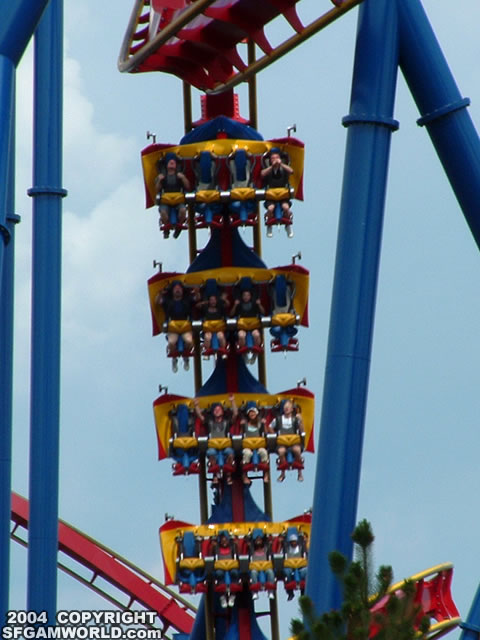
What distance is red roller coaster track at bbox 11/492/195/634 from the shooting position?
2706 cm

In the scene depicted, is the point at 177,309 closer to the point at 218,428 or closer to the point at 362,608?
the point at 218,428

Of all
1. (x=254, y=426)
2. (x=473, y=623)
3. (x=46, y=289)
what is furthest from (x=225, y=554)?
(x=473, y=623)

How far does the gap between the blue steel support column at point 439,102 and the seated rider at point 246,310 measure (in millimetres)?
4360

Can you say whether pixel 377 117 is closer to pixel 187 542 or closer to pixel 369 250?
pixel 369 250

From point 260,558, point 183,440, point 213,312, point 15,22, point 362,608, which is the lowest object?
point 362,608

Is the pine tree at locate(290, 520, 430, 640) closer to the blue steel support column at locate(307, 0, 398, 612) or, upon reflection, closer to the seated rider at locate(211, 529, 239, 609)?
the blue steel support column at locate(307, 0, 398, 612)

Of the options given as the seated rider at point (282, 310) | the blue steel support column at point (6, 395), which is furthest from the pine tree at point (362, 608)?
the seated rider at point (282, 310)

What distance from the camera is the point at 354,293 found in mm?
15312

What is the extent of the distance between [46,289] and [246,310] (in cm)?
226

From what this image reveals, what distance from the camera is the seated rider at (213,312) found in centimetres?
2009

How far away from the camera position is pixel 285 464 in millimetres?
19844

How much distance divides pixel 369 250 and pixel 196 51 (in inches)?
174

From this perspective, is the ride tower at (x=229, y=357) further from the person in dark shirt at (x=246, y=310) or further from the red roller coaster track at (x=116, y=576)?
the red roller coaster track at (x=116, y=576)

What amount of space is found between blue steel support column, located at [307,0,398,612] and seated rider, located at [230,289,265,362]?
4.58 m
